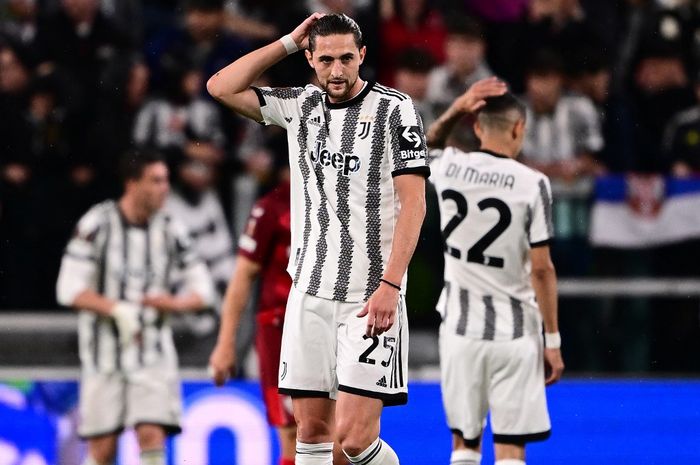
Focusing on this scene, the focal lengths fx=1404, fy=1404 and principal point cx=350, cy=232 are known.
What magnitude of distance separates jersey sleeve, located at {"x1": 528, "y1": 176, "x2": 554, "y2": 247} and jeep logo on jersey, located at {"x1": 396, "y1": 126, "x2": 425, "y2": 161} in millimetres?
1148

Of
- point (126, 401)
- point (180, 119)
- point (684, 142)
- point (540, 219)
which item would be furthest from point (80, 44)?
point (540, 219)

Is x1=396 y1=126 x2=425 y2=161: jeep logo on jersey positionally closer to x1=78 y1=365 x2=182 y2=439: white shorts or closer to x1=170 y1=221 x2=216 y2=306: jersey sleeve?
x1=170 y1=221 x2=216 y2=306: jersey sleeve

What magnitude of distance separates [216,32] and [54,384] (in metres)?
2.92

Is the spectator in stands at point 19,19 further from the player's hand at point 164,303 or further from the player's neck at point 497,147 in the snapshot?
the player's neck at point 497,147

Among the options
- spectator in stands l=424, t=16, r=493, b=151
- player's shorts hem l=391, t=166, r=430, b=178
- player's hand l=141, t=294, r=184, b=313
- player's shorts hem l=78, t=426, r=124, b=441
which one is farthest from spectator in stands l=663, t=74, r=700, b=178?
player's shorts hem l=391, t=166, r=430, b=178

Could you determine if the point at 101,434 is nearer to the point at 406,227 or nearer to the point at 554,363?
the point at 554,363

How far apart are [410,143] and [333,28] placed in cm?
52

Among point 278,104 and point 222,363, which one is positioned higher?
point 278,104

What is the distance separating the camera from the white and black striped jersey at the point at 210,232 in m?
9.24

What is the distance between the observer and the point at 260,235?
686cm

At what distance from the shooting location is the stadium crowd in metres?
9.39

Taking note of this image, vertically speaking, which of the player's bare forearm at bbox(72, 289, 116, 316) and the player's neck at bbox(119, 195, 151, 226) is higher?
the player's neck at bbox(119, 195, 151, 226)

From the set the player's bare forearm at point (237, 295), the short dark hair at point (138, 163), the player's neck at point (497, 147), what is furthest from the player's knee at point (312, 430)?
the short dark hair at point (138, 163)

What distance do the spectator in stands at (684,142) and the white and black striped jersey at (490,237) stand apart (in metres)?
3.56
